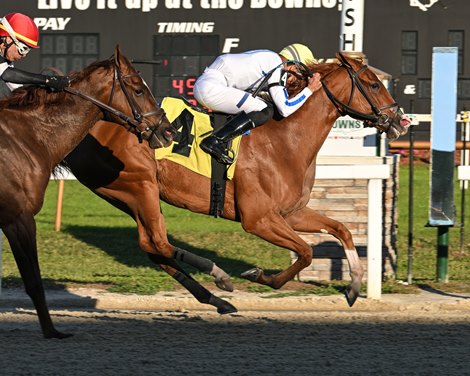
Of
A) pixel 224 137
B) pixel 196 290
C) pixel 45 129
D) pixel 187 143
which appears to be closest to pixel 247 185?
pixel 224 137

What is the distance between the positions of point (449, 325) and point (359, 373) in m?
1.63

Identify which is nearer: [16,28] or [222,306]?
[16,28]

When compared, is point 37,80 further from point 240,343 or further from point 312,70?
point 312,70

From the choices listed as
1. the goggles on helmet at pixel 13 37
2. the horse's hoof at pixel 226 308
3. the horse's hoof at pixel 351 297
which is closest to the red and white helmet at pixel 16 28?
the goggles on helmet at pixel 13 37

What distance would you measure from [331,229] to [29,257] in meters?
2.13

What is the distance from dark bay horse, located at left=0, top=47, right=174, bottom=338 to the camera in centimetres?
621

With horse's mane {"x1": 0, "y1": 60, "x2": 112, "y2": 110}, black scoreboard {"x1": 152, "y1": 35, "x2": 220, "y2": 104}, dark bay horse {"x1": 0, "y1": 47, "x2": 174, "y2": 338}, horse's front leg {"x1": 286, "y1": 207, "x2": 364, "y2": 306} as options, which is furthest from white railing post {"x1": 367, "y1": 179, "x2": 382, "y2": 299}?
black scoreboard {"x1": 152, "y1": 35, "x2": 220, "y2": 104}

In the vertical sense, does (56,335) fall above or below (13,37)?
below

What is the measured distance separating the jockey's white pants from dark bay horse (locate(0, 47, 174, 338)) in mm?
764

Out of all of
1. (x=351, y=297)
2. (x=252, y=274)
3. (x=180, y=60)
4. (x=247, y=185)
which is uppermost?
(x=180, y=60)

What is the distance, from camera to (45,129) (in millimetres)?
6469

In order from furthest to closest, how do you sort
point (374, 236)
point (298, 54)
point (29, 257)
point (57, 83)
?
1. point (374, 236)
2. point (298, 54)
3. point (57, 83)
4. point (29, 257)

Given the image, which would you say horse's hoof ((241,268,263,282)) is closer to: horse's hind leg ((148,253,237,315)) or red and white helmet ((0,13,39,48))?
horse's hind leg ((148,253,237,315))

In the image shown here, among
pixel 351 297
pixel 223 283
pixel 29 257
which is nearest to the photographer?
pixel 29 257
